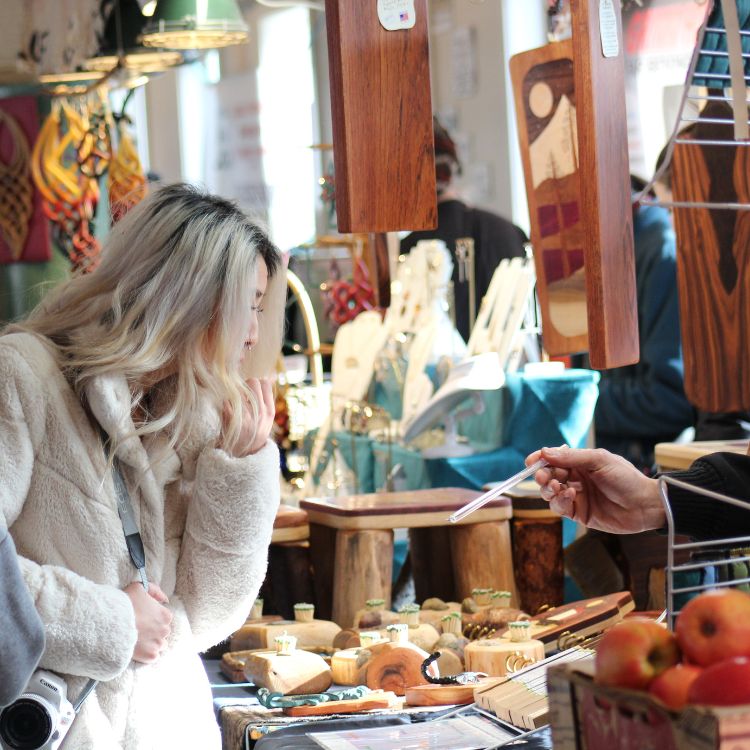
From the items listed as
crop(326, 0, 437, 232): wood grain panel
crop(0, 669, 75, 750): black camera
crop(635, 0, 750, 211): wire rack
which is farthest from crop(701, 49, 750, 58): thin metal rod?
crop(0, 669, 75, 750): black camera

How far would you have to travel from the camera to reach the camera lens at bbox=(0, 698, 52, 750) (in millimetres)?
1565

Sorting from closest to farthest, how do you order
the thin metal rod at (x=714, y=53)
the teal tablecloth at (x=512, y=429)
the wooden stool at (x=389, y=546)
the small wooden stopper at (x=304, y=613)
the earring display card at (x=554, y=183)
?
the thin metal rod at (x=714, y=53), the earring display card at (x=554, y=183), the small wooden stopper at (x=304, y=613), the wooden stool at (x=389, y=546), the teal tablecloth at (x=512, y=429)

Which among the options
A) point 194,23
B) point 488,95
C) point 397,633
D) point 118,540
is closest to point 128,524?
point 118,540

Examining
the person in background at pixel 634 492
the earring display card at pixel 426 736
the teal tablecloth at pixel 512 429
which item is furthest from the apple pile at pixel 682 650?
the teal tablecloth at pixel 512 429

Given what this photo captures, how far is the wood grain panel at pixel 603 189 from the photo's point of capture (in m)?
1.77

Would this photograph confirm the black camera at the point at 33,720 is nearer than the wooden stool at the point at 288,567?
Yes

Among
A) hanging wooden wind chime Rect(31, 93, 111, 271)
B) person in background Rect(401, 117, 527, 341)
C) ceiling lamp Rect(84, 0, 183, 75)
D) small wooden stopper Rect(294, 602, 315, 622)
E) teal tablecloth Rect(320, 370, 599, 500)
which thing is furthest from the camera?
hanging wooden wind chime Rect(31, 93, 111, 271)

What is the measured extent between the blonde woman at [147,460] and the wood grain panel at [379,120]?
170mm

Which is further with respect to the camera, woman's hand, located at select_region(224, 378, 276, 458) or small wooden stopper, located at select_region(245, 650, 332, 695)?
small wooden stopper, located at select_region(245, 650, 332, 695)

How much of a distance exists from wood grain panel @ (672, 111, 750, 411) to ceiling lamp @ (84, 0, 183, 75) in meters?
2.37

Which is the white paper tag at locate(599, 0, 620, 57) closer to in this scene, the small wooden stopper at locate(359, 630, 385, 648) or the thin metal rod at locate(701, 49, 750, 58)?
the thin metal rod at locate(701, 49, 750, 58)

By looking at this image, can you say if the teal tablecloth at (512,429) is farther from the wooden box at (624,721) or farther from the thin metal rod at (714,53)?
the wooden box at (624,721)

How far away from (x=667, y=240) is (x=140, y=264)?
2.19m

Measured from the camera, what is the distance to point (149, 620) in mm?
1651
